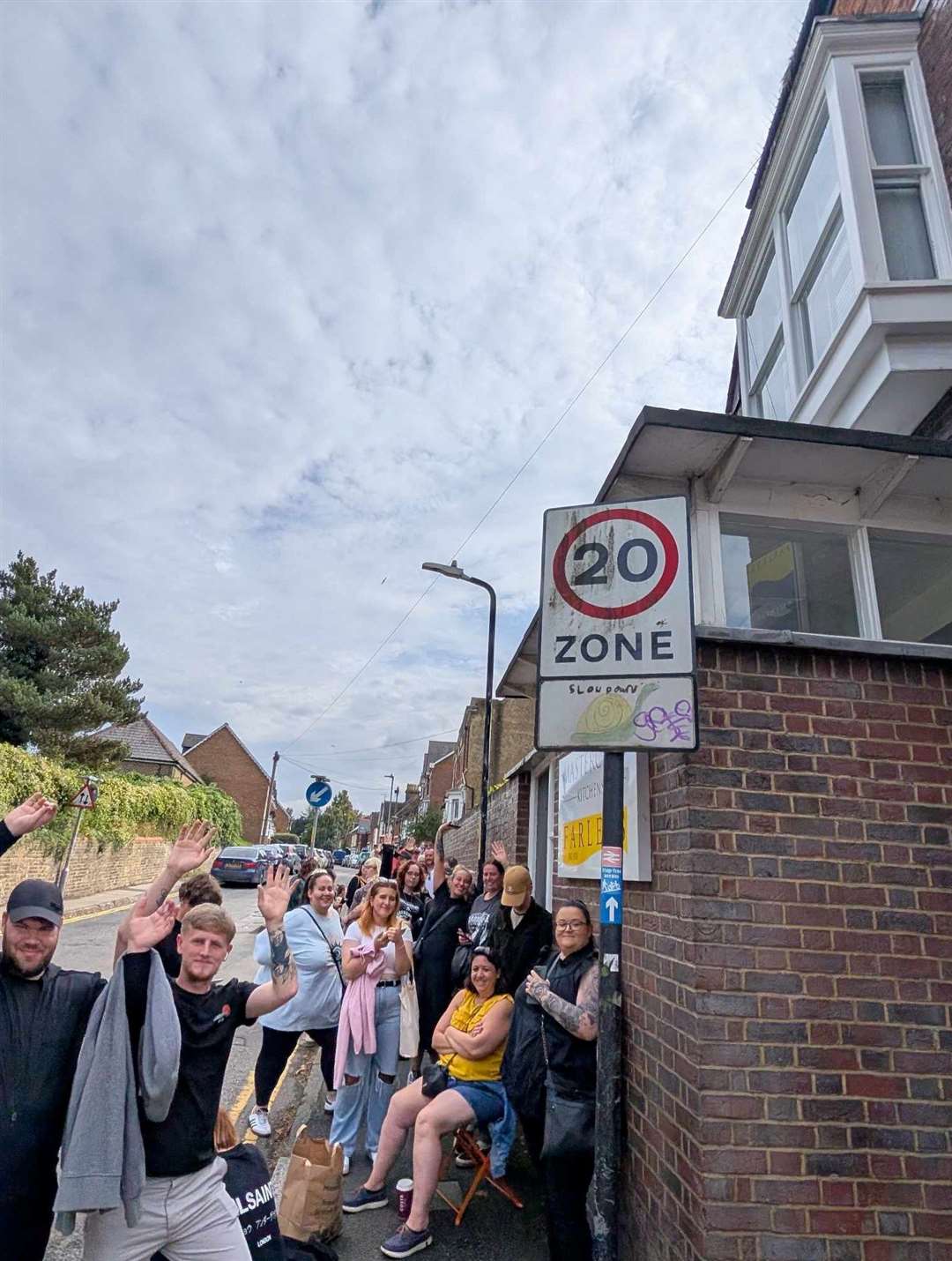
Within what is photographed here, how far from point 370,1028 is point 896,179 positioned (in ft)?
24.2

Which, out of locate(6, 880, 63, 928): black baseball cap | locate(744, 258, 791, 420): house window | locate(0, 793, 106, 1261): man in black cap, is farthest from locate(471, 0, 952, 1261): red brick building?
locate(744, 258, 791, 420): house window

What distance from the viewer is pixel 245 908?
60.2 ft

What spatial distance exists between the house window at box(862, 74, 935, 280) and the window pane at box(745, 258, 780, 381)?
120cm

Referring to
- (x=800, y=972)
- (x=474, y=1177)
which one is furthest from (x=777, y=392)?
(x=474, y=1177)

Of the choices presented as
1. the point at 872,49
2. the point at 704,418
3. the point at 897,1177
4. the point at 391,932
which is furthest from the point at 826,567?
the point at 872,49

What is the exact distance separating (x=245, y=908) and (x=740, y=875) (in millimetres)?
17991

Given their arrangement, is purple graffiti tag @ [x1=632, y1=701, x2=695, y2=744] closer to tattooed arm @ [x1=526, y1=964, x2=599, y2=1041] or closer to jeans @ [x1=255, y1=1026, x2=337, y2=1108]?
tattooed arm @ [x1=526, y1=964, x2=599, y2=1041]

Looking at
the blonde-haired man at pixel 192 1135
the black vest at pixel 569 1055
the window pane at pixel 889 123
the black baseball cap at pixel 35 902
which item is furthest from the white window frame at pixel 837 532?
the window pane at pixel 889 123

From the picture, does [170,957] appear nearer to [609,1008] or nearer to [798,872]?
[609,1008]

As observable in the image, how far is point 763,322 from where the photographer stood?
741cm

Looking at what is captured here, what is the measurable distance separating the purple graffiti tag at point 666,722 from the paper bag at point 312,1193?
2778 millimetres

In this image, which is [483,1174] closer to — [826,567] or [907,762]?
[907,762]

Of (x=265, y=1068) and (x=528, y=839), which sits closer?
(x=265, y=1068)

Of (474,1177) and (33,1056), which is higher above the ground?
(33,1056)
